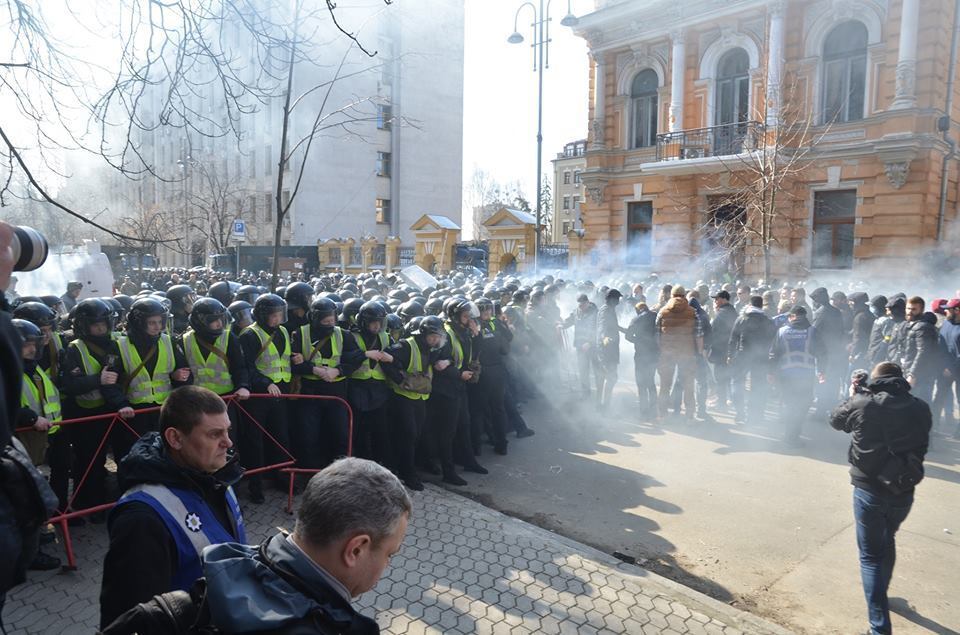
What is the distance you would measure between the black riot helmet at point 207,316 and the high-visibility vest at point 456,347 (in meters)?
2.44

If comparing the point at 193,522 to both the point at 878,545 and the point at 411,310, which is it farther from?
the point at 411,310

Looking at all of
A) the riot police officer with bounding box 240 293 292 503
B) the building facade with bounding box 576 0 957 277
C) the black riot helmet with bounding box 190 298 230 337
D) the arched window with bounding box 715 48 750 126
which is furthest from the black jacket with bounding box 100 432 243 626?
the arched window with bounding box 715 48 750 126

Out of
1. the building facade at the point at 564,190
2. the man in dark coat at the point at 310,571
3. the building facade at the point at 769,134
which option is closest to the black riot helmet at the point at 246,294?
the man in dark coat at the point at 310,571

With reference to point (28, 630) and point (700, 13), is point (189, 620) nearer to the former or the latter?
point (28, 630)

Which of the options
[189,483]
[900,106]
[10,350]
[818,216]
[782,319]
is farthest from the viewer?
[818,216]

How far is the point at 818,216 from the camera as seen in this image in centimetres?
2002

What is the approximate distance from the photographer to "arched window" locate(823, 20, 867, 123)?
58.4 feet

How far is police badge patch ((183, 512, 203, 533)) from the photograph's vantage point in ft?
7.32

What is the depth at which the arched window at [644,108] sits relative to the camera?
24.2m

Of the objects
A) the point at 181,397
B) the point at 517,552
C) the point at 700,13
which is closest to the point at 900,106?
the point at 700,13

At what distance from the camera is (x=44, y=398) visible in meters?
5.19

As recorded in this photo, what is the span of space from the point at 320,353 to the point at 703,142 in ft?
62.3

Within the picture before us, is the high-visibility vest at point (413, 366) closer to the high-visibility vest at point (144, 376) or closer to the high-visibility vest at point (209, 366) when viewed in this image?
the high-visibility vest at point (209, 366)

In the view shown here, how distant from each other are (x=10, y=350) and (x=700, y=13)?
79.4ft
